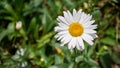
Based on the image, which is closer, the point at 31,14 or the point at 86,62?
the point at 86,62

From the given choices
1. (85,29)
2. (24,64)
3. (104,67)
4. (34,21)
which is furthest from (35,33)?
(85,29)

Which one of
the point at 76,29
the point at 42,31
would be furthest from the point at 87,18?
the point at 42,31

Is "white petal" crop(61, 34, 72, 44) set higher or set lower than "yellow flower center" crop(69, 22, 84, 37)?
lower

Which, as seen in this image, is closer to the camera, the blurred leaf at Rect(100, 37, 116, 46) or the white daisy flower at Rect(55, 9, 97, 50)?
the white daisy flower at Rect(55, 9, 97, 50)

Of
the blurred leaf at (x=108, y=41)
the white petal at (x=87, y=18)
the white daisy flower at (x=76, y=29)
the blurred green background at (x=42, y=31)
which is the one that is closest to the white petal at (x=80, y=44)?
the white daisy flower at (x=76, y=29)

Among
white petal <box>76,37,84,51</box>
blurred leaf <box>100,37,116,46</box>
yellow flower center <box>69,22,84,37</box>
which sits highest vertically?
blurred leaf <box>100,37,116,46</box>

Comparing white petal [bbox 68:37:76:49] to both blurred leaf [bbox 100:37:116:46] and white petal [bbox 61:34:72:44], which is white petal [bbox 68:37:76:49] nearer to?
white petal [bbox 61:34:72:44]

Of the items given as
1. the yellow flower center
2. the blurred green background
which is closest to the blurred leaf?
the blurred green background

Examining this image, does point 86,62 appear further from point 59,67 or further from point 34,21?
point 34,21
